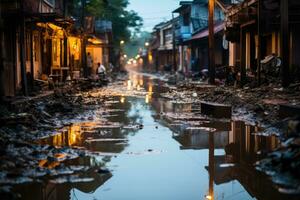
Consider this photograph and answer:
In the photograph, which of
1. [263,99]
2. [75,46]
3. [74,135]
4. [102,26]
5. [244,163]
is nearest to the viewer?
[244,163]

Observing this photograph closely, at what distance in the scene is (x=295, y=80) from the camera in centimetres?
2423

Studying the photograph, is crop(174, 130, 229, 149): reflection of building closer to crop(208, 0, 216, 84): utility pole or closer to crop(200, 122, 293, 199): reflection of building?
crop(200, 122, 293, 199): reflection of building

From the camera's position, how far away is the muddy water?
7.86 m

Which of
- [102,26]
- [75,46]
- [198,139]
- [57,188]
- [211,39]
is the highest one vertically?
[102,26]

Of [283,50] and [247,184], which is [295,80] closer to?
[283,50]

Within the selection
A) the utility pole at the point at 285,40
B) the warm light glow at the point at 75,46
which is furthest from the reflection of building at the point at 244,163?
the warm light glow at the point at 75,46

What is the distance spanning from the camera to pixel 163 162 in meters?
10.1

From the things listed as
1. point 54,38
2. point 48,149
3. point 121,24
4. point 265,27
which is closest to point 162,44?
point 121,24

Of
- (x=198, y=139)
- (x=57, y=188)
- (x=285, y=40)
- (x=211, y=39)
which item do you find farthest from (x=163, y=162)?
(x=211, y=39)

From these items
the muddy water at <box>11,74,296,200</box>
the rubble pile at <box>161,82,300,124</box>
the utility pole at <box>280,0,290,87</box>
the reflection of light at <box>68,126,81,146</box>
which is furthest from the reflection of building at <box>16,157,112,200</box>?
the utility pole at <box>280,0,290,87</box>

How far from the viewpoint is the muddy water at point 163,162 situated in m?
7.86

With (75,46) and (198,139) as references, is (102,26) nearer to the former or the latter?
(75,46)

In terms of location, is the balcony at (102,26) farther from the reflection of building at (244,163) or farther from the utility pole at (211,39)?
the reflection of building at (244,163)

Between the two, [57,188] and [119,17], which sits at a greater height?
[119,17]
